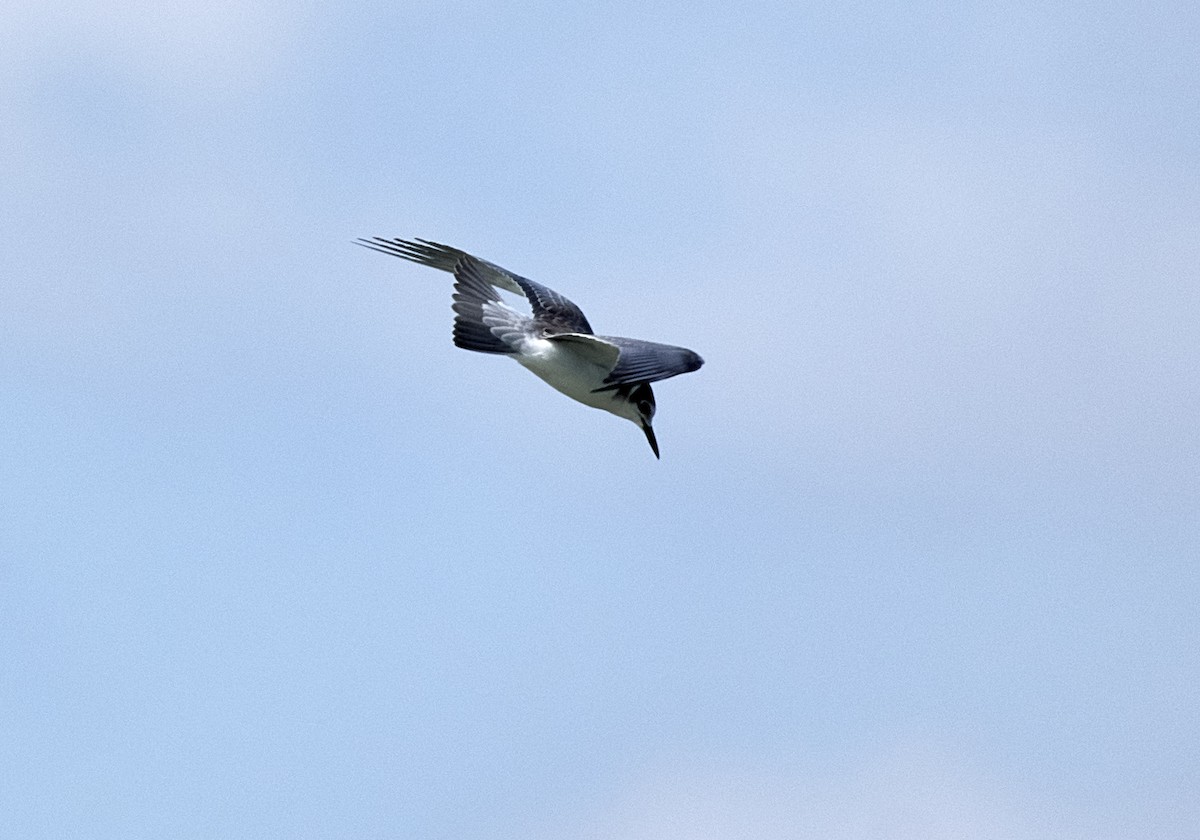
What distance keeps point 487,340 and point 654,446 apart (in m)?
3.39

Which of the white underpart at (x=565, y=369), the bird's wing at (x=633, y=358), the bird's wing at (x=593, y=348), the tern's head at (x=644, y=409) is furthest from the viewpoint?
the tern's head at (x=644, y=409)

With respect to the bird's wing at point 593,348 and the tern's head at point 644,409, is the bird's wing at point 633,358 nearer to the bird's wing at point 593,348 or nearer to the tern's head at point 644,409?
the bird's wing at point 593,348

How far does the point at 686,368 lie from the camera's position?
98.3 feet

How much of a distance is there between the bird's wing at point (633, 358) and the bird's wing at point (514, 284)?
2.17 meters

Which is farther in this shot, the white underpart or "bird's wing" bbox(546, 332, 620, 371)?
the white underpart

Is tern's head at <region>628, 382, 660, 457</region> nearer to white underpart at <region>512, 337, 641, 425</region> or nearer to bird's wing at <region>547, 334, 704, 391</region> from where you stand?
white underpart at <region>512, 337, 641, 425</region>

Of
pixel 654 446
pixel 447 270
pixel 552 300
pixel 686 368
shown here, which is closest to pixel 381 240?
pixel 447 270

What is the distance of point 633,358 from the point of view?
3053 cm

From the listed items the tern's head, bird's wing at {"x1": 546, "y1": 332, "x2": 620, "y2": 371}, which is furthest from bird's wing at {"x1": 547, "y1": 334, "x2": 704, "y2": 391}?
the tern's head

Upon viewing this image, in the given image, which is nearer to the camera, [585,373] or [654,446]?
[585,373]

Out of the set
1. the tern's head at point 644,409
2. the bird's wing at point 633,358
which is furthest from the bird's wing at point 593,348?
the tern's head at point 644,409

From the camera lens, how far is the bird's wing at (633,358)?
3003 centimetres

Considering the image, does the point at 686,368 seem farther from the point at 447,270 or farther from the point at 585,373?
the point at 447,270

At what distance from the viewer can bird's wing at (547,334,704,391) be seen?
98.5 ft
